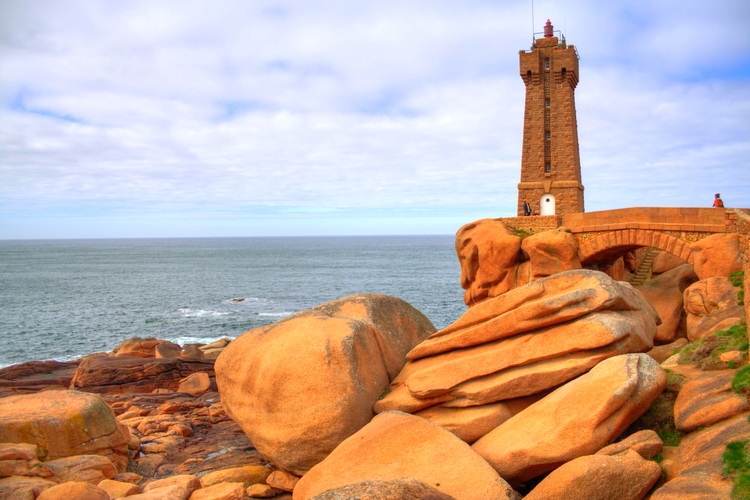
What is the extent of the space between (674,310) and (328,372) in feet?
50.3

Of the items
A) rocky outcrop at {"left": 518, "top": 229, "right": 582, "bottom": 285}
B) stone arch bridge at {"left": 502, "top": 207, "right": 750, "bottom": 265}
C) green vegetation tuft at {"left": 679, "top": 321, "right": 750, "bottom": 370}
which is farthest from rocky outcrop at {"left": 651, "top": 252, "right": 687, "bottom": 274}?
green vegetation tuft at {"left": 679, "top": 321, "right": 750, "bottom": 370}

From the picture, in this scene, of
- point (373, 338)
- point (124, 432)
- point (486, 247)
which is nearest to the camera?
point (373, 338)

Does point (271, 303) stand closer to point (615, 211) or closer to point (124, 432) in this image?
point (615, 211)

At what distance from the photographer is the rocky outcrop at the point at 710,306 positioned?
13922 mm

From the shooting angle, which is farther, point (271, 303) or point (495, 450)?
point (271, 303)

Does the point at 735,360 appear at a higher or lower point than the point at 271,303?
higher

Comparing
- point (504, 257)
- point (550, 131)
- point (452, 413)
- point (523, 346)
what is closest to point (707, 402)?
point (523, 346)

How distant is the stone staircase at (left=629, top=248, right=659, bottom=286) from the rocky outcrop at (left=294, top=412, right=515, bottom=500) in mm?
21362

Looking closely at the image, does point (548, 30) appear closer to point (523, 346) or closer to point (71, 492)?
point (523, 346)

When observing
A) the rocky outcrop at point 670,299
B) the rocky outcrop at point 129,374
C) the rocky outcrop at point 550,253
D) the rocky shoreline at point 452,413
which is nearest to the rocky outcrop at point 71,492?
the rocky shoreline at point 452,413

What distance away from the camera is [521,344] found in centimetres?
1156

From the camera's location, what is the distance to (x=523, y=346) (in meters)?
11.5

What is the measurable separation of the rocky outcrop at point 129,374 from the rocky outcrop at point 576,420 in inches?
655

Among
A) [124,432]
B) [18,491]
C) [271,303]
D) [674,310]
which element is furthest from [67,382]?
[271,303]
